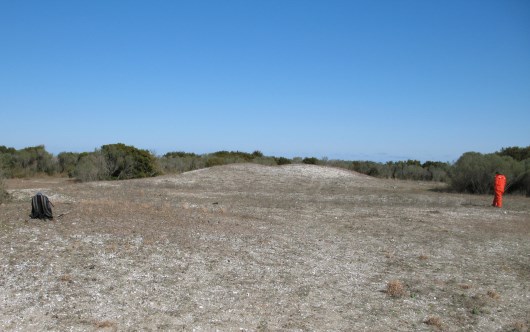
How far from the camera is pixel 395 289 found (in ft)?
27.0

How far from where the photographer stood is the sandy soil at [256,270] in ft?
22.3

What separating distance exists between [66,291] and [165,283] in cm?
158

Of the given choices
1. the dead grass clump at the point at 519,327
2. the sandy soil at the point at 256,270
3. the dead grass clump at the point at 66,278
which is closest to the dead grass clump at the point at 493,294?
the sandy soil at the point at 256,270

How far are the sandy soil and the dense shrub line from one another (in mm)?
10155

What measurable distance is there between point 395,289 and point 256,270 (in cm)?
268

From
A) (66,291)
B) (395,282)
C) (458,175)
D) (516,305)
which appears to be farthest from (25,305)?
(458,175)

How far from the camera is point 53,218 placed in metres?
11.7

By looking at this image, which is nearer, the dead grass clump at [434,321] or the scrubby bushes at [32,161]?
the dead grass clump at [434,321]

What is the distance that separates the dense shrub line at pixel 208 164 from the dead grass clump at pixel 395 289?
16721 mm

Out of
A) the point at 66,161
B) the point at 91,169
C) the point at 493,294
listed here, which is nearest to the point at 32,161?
the point at 66,161

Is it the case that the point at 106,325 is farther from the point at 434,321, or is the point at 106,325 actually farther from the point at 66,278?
the point at 434,321

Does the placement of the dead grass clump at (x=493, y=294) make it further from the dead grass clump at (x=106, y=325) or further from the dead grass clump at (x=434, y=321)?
the dead grass clump at (x=106, y=325)

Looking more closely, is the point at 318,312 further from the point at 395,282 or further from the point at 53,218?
the point at 53,218

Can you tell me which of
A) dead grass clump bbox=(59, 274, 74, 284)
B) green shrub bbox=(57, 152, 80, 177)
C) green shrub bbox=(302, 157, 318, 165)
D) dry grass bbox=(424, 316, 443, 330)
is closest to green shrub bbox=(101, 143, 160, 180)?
green shrub bbox=(57, 152, 80, 177)
